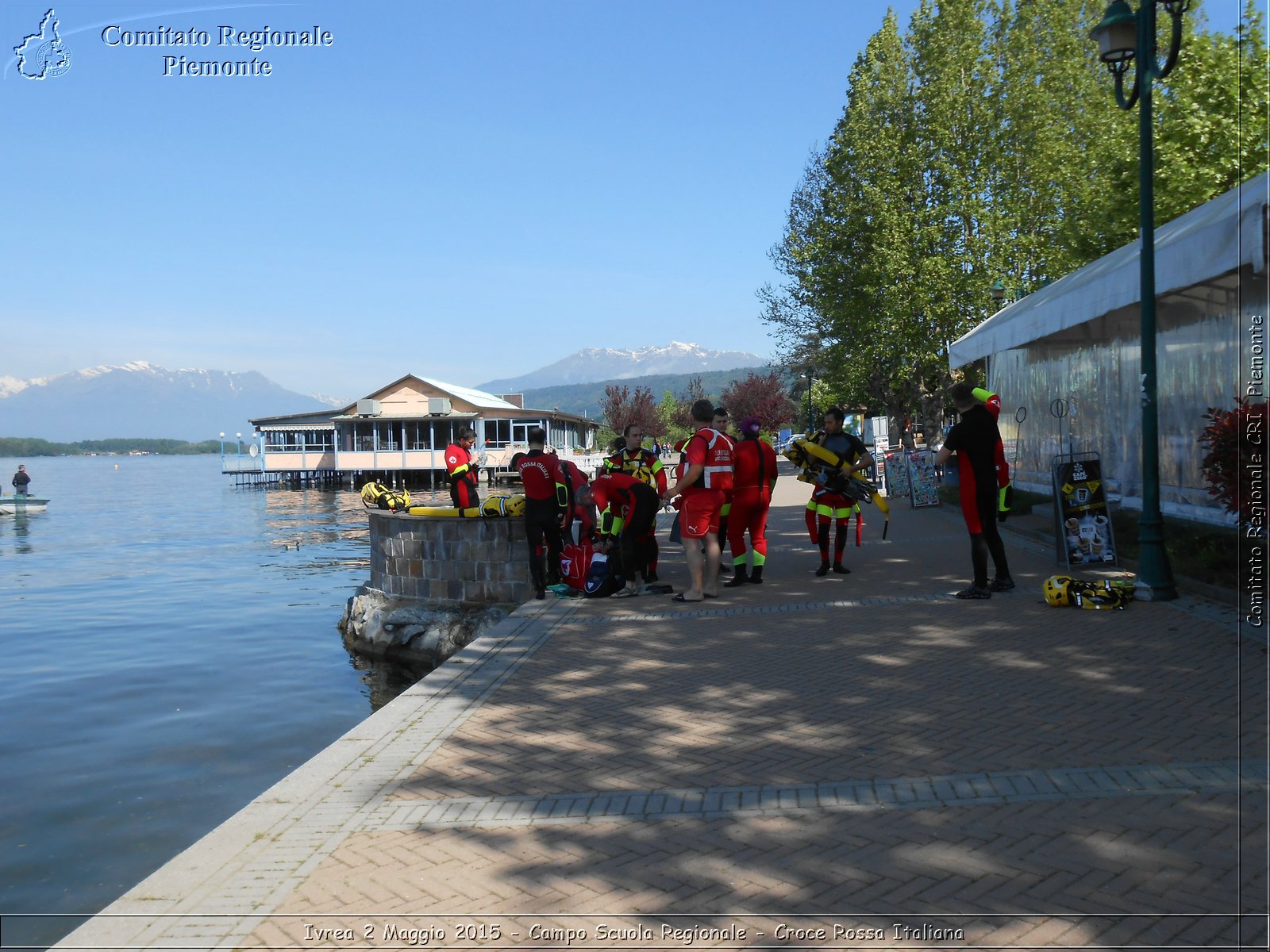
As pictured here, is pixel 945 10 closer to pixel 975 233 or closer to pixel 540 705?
pixel 975 233

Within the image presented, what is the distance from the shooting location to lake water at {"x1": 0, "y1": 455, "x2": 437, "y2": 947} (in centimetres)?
712

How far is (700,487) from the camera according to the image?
32.8ft

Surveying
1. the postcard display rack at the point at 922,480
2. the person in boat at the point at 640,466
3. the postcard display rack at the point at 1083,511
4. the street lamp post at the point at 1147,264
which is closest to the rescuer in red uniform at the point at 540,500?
the person in boat at the point at 640,466

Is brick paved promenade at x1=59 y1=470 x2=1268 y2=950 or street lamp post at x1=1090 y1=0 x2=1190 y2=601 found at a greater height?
street lamp post at x1=1090 y1=0 x2=1190 y2=601

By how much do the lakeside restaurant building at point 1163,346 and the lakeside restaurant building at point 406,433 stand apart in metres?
43.0

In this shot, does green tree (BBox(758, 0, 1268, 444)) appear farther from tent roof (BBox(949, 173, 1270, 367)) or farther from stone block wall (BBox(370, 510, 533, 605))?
stone block wall (BBox(370, 510, 533, 605))

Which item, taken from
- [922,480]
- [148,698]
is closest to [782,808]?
[148,698]

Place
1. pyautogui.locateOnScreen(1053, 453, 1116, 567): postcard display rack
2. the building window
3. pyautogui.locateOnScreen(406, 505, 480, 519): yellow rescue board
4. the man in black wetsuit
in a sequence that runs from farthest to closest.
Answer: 1. the building window
2. pyautogui.locateOnScreen(406, 505, 480, 519): yellow rescue board
3. pyautogui.locateOnScreen(1053, 453, 1116, 567): postcard display rack
4. the man in black wetsuit

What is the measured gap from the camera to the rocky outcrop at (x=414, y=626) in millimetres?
12062

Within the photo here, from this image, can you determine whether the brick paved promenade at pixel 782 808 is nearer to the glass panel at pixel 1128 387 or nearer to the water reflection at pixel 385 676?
the glass panel at pixel 1128 387

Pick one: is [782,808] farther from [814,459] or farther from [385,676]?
[385,676]

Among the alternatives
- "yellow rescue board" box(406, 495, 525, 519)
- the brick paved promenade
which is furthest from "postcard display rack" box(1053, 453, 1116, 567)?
"yellow rescue board" box(406, 495, 525, 519)

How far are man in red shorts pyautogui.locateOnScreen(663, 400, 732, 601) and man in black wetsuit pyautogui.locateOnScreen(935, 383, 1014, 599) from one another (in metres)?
2.06

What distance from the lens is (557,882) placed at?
383cm
